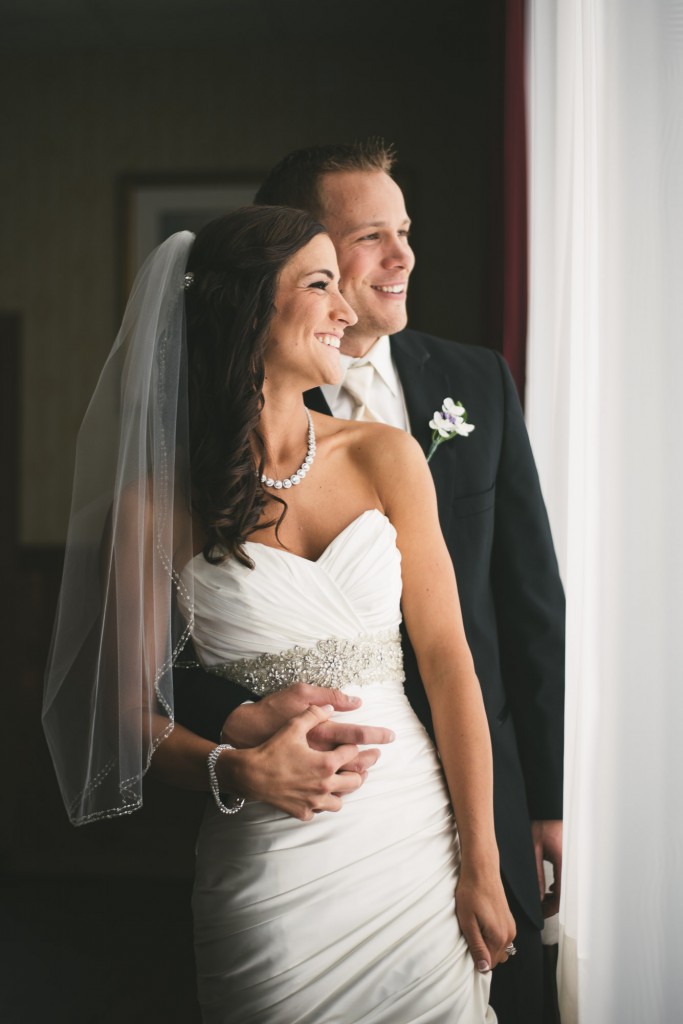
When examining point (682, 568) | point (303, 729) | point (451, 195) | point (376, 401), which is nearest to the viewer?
point (682, 568)

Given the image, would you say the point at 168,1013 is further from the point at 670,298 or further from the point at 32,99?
the point at 32,99

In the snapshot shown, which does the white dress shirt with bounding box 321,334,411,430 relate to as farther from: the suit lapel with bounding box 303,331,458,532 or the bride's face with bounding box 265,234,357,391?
the bride's face with bounding box 265,234,357,391

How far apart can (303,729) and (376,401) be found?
77cm

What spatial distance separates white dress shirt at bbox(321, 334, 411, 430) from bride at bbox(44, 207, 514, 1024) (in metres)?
0.21

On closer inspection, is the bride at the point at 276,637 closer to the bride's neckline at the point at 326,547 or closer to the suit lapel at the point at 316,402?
the bride's neckline at the point at 326,547

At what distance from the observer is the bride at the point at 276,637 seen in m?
1.45

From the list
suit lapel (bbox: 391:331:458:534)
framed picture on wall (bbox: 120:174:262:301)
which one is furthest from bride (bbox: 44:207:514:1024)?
framed picture on wall (bbox: 120:174:262:301)

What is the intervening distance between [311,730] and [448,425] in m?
0.67

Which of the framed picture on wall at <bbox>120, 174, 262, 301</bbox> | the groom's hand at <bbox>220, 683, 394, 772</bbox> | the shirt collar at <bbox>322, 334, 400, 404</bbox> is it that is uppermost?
the framed picture on wall at <bbox>120, 174, 262, 301</bbox>


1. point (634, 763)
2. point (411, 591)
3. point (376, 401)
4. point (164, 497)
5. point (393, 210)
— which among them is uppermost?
point (393, 210)

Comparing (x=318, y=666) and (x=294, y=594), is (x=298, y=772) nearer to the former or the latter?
(x=318, y=666)

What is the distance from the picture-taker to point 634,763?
50.5 inches

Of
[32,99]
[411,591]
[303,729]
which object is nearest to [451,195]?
[32,99]

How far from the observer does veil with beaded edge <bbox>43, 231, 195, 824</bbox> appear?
1549 mm
